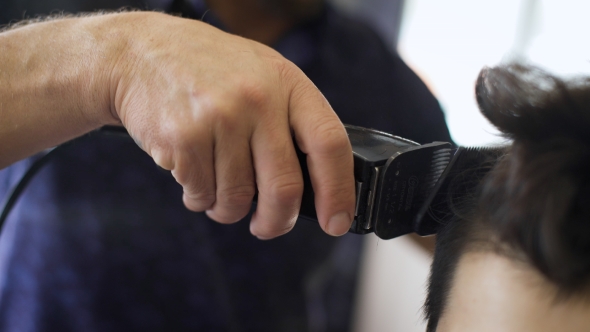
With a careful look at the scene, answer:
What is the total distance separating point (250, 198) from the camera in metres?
0.48

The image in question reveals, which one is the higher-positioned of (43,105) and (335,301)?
(43,105)

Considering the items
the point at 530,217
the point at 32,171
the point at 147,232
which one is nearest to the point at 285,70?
the point at 530,217

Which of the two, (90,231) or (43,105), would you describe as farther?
(90,231)

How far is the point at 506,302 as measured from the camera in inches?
17.6

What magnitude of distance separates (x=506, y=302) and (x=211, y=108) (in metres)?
0.33

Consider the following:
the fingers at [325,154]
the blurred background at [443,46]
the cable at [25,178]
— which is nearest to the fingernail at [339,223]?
the fingers at [325,154]

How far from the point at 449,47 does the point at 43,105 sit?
1487 millimetres

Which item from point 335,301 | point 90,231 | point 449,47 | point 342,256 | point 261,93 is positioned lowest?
point 335,301

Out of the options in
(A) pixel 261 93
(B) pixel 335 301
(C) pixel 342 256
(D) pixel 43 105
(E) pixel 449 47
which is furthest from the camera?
(E) pixel 449 47

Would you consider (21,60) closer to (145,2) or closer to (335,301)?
(145,2)

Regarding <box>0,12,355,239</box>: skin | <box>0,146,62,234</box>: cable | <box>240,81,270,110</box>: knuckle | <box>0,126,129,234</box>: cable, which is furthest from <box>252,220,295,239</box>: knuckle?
<box>0,146,62,234</box>: cable

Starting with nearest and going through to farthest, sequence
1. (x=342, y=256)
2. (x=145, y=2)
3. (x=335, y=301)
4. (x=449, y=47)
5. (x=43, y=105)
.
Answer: (x=43, y=105), (x=145, y=2), (x=342, y=256), (x=335, y=301), (x=449, y=47)

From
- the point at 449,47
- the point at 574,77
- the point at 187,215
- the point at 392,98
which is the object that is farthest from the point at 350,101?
the point at 449,47

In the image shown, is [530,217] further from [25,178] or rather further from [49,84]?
[25,178]
